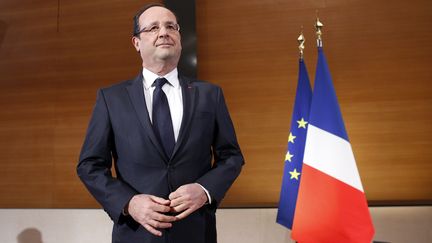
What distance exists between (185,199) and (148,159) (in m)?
0.20

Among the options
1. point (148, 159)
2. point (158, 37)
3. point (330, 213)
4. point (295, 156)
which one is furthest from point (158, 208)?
point (295, 156)

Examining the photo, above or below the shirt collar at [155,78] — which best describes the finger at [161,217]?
below

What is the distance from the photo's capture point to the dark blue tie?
127 cm

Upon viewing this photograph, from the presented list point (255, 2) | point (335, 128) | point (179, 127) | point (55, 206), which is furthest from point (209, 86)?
point (55, 206)

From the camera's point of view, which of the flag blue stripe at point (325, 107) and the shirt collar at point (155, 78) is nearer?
the shirt collar at point (155, 78)

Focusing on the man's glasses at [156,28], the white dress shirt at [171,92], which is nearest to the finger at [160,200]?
the white dress shirt at [171,92]

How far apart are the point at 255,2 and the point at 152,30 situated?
1784 millimetres

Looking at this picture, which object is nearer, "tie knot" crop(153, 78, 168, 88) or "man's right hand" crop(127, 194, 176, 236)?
"man's right hand" crop(127, 194, 176, 236)

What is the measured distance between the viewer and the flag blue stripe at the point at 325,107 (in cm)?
201

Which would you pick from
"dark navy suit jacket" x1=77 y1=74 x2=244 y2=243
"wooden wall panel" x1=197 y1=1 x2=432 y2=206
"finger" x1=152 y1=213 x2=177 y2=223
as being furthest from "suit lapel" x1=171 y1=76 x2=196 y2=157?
"wooden wall panel" x1=197 y1=1 x2=432 y2=206

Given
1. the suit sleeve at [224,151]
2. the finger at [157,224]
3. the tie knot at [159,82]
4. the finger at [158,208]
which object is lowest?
the finger at [157,224]

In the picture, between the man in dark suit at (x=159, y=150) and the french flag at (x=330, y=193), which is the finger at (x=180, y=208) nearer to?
the man in dark suit at (x=159, y=150)

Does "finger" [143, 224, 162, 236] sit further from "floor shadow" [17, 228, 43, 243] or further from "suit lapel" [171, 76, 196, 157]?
"floor shadow" [17, 228, 43, 243]

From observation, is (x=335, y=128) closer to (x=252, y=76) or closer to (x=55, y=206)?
(x=252, y=76)
